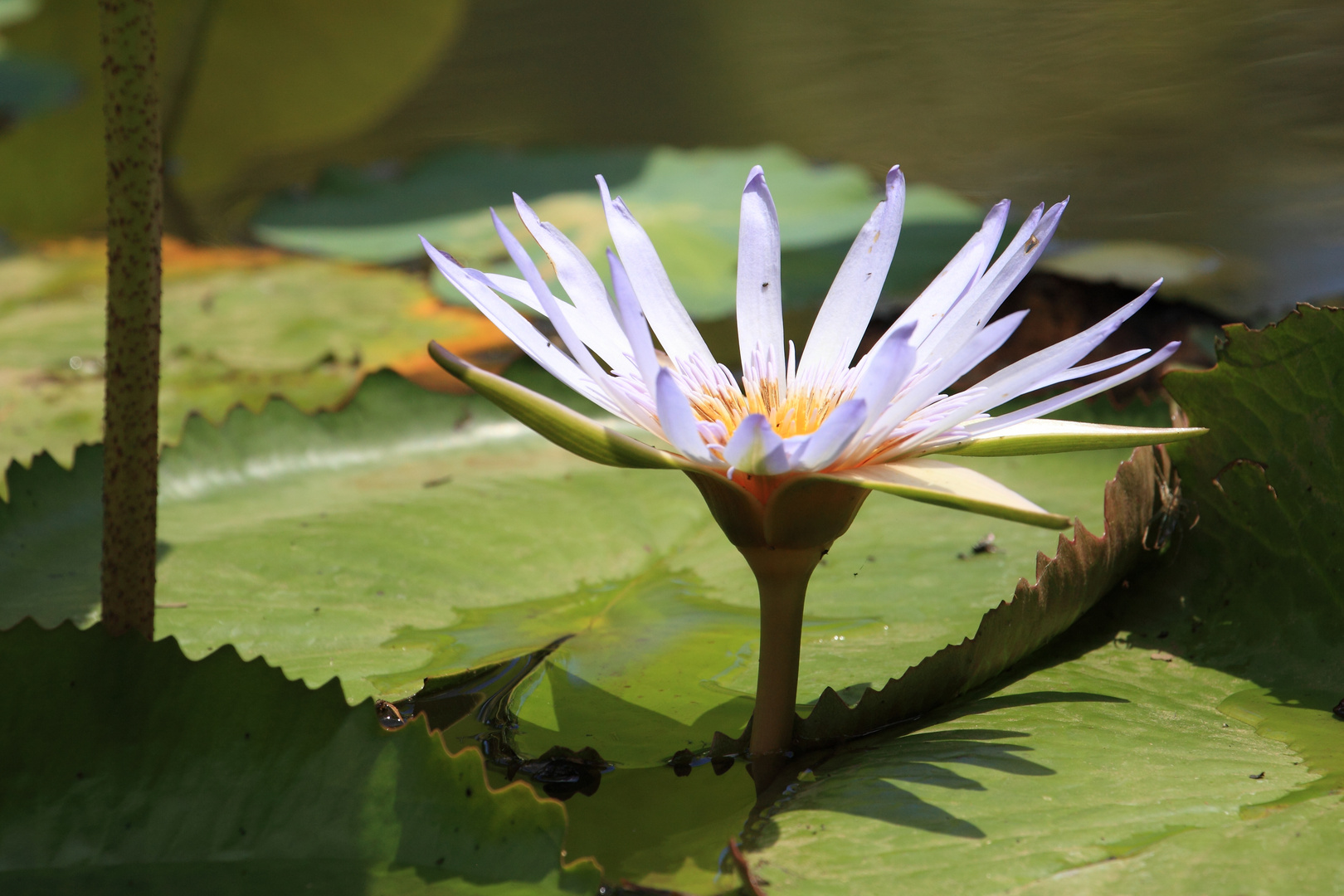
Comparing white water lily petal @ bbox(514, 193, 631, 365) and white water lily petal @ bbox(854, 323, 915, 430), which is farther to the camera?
white water lily petal @ bbox(514, 193, 631, 365)

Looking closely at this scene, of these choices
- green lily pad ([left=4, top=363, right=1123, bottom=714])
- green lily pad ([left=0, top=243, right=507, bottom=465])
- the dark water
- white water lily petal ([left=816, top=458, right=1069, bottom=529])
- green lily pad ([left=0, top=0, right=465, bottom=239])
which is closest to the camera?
white water lily petal ([left=816, top=458, right=1069, bottom=529])

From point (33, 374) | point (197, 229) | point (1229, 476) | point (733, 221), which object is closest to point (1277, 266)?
point (733, 221)

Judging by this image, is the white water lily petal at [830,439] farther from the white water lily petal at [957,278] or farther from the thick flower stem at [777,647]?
the white water lily petal at [957,278]

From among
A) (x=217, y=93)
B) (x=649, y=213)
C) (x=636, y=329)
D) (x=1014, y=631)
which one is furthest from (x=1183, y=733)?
(x=217, y=93)

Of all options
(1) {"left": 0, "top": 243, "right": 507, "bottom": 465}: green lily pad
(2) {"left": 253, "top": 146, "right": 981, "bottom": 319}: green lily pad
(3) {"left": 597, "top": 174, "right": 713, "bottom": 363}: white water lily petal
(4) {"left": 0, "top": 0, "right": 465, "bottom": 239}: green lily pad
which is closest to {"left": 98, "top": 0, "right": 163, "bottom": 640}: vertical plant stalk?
(3) {"left": 597, "top": 174, "right": 713, "bottom": 363}: white water lily petal

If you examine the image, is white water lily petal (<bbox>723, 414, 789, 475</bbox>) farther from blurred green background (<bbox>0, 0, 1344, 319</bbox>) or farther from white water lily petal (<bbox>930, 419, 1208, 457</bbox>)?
blurred green background (<bbox>0, 0, 1344, 319</bbox>)

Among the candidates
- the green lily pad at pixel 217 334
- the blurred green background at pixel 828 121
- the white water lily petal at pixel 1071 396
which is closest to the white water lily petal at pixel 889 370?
the white water lily petal at pixel 1071 396
